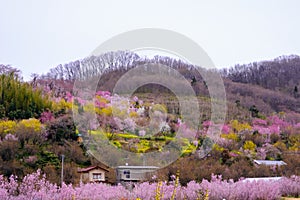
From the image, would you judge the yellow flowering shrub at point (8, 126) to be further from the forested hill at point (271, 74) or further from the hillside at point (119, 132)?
the forested hill at point (271, 74)

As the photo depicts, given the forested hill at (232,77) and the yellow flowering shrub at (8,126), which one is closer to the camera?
the yellow flowering shrub at (8,126)

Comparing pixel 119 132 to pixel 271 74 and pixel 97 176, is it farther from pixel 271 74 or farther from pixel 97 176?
pixel 271 74

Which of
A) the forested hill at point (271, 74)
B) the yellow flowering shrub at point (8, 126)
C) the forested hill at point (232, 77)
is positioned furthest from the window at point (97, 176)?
the forested hill at point (271, 74)

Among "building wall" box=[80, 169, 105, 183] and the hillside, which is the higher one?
the hillside

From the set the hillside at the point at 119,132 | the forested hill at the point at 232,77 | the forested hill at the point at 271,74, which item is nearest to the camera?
the hillside at the point at 119,132

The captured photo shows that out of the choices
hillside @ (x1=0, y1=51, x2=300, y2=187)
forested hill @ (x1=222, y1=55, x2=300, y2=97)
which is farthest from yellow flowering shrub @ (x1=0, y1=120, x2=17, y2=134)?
forested hill @ (x1=222, y1=55, x2=300, y2=97)

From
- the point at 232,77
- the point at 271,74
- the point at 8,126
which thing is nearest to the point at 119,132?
the point at 8,126

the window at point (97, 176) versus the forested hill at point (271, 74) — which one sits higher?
the forested hill at point (271, 74)

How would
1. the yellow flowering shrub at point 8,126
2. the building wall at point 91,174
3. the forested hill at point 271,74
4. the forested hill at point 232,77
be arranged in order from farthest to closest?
the forested hill at point 271,74 < the forested hill at point 232,77 < the yellow flowering shrub at point 8,126 < the building wall at point 91,174

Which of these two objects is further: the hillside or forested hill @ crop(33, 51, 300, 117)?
forested hill @ crop(33, 51, 300, 117)

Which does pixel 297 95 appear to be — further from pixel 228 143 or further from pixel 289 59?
pixel 228 143

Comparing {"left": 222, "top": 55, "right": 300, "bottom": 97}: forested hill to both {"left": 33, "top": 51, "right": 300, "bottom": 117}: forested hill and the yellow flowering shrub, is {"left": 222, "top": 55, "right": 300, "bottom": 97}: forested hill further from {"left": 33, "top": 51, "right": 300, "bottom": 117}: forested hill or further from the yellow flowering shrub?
the yellow flowering shrub

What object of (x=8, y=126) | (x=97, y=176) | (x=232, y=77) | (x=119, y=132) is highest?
(x=232, y=77)

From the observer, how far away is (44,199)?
6.74 m
